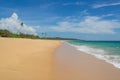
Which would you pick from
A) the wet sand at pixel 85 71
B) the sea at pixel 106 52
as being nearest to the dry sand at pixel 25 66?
the wet sand at pixel 85 71

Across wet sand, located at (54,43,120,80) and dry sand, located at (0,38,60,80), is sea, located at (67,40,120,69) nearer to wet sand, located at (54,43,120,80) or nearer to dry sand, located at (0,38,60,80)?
wet sand, located at (54,43,120,80)

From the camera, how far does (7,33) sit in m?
74.5

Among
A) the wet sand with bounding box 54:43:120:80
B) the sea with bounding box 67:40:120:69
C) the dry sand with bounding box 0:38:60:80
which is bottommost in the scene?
the sea with bounding box 67:40:120:69

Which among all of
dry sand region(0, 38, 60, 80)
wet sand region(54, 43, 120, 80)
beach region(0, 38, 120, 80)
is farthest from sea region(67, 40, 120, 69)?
dry sand region(0, 38, 60, 80)

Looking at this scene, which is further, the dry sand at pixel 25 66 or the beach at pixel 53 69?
the beach at pixel 53 69

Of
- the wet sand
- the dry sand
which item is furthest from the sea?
the dry sand

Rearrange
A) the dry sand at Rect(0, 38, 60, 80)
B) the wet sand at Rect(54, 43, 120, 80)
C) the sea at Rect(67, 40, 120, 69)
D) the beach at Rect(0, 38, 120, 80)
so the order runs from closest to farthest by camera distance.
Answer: the dry sand at Rect(0, 38, 60, 80), the beach at Rect(0, 38, 120, 80), the wet sand at Rect(54, 43, 120, 80), the sea at Rect(67, 40, 120, 69)

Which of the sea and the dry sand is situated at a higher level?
the dry sand

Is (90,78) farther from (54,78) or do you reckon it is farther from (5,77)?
(5,77)

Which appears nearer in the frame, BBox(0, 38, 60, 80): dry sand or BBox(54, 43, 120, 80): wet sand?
BBox(0, 38, 60, 80): dry sand

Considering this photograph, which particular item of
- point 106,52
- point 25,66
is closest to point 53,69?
point 25,66

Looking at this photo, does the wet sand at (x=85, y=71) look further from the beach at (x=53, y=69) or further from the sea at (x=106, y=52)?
the sea at (x=106, y=52)

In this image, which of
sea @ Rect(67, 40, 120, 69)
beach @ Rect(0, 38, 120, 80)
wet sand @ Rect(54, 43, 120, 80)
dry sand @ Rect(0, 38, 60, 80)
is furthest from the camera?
sea @ Rect(67, 40, 120, 69)

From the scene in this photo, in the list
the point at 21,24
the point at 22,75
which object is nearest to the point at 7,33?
the point at 21,24
